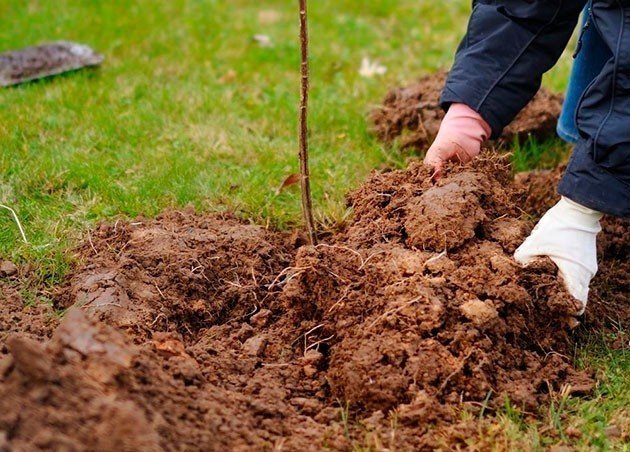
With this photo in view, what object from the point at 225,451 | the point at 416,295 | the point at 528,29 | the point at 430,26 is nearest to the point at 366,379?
the point at 416,295

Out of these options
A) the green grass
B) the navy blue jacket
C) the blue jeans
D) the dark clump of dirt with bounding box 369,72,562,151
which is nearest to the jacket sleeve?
the navy blue jacket

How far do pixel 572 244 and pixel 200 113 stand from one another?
2339 mm

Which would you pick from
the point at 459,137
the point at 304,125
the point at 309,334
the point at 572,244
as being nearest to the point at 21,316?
the point at 309,334

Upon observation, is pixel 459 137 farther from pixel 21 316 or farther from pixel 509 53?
pixel 21 316

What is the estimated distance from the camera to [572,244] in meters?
2.59

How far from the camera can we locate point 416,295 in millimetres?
2439

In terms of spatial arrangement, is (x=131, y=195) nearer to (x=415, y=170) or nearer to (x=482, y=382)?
(x=415, y=170)

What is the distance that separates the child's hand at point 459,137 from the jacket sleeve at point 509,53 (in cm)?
3

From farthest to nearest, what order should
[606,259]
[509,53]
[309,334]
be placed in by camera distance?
[606,259]
[509,53]
[309,334]

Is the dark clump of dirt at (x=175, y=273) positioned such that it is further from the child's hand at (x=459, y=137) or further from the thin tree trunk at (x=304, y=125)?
the child's hand at (x=459, y=137)

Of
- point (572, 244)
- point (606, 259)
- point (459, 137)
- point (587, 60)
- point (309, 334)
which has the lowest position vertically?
point (606, 259)

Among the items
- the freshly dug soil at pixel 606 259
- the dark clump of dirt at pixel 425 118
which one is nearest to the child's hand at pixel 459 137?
the freshly dug soil at pixel 606 259

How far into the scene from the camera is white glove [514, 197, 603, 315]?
8.51ft

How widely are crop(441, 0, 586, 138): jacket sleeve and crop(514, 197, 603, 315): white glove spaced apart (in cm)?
60
